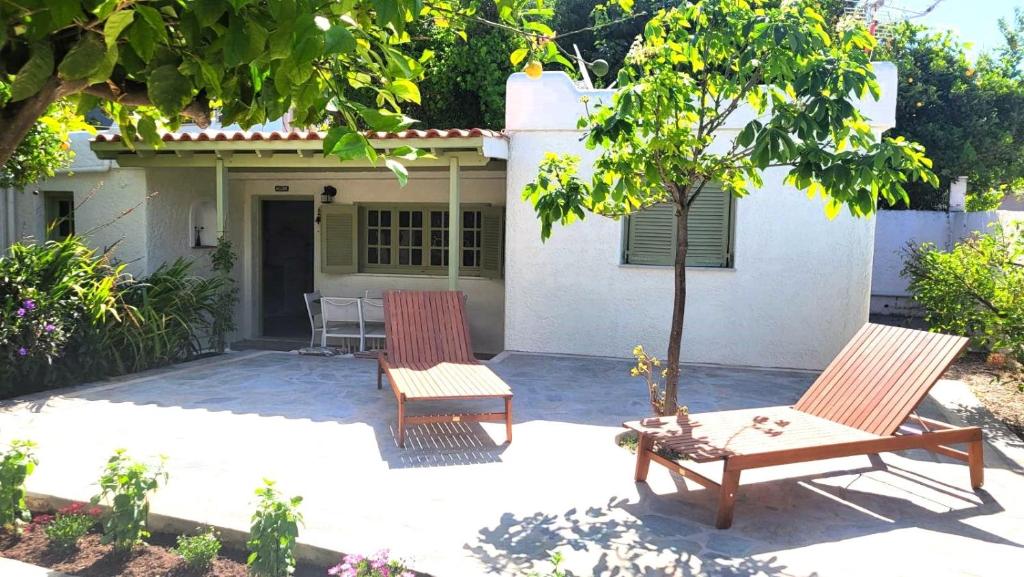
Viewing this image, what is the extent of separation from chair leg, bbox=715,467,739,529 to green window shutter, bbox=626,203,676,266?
5.36 m

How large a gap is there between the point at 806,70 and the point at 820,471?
290 centimetres

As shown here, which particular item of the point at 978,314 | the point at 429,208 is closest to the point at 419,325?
the point at 429,208

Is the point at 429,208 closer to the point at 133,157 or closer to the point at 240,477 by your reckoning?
the point at 133,157

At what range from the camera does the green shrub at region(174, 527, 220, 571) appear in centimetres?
359

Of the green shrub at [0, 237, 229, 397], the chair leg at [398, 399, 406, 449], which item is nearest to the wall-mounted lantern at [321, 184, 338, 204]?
the green shrub at [0, 237, 229, 397]

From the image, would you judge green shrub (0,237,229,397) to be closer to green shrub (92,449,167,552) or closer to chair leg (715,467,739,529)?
green shrub (92,449,167,552)

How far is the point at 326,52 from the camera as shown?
2051 millimetres

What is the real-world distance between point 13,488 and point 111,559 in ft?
2.28

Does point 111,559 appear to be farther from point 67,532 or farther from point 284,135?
point 284,135

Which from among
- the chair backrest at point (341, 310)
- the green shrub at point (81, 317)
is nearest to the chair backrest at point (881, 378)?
the chair backrest at point (341, 310)

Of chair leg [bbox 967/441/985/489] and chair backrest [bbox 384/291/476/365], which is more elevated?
chair backrest [bbox 384/291/476/365]

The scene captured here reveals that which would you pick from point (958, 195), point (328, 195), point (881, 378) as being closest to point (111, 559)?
point (881, 378)

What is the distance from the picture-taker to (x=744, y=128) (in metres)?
5.00

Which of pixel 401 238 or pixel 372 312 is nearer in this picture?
pixel 372 312
